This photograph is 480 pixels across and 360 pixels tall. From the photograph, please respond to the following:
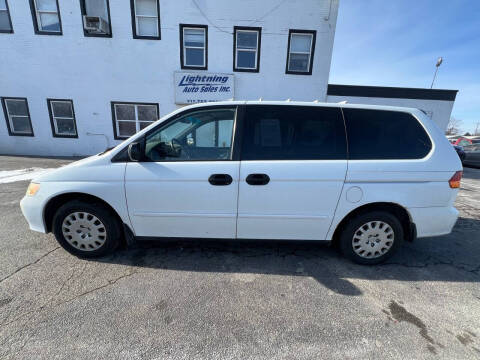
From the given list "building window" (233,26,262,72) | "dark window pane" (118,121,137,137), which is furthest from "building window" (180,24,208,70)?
"dark window pane" (118,121,137,137)

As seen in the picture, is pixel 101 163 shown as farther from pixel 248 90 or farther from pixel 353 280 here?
pixel 248 90

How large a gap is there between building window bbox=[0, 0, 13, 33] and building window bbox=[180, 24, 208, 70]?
698cm

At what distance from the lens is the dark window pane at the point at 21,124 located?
9312mm

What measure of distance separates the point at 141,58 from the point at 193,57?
2.14 m

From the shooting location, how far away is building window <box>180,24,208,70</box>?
8562 mm

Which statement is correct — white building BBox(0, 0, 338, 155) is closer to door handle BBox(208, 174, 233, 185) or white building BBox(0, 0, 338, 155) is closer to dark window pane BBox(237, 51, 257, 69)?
dark window pane BBox(237, 51, 257, 69)

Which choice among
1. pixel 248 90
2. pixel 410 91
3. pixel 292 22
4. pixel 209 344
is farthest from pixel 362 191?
pixel 410 91

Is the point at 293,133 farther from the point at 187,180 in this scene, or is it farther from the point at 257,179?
the point at 187,180

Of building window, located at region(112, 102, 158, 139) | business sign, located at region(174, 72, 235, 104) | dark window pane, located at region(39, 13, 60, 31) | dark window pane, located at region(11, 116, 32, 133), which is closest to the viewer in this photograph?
dark window pane, located at region(39, 13, 60, 31)

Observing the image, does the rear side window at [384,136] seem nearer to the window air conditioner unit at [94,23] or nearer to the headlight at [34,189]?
the headlight at [34,189]

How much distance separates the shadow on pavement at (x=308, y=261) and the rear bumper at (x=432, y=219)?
51 cm

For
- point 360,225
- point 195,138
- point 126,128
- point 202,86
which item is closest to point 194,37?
point 202,86

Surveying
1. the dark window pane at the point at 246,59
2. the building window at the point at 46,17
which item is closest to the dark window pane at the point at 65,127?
the building window at the point at 46,17

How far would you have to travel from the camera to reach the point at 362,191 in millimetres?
2375
